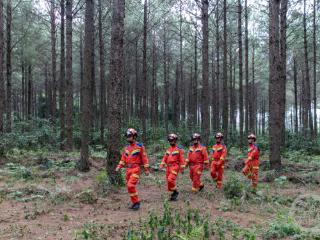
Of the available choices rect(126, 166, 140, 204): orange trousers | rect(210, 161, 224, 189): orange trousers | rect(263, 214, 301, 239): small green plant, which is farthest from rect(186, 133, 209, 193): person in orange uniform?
rect(263, 214, 301, 239): small green plant

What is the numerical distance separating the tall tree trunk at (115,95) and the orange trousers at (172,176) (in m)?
1.53

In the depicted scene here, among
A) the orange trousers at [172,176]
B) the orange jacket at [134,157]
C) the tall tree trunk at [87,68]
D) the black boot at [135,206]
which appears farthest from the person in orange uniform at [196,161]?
the tall tree trunk at [87,68]

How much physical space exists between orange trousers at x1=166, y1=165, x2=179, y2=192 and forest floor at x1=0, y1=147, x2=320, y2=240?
1.13 ft

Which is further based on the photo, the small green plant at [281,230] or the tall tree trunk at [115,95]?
the tall tree trunk at [115,95]

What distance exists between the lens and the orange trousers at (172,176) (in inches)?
389

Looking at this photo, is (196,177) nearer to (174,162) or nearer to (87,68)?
(174,162)

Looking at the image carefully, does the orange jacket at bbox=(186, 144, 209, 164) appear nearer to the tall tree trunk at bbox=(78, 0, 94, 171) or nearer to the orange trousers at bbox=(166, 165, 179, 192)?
the orange trousers at bbox=(166, 165, 179, 192)

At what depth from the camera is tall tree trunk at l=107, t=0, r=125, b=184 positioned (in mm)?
10812

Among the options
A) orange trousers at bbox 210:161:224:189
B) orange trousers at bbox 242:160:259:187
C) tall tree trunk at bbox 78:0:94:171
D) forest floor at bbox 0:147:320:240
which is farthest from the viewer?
tall tree trunk at bbox 78:0:94:171

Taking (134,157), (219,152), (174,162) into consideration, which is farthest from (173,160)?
(219,152)

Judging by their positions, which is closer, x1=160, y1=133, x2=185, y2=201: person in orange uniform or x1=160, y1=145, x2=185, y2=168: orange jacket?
x1=160, y1=133, x2=185, y2=201: person in orange uniform

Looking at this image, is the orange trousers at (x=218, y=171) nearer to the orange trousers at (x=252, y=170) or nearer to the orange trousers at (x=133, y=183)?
the orange trousers at (x=252, y=170)

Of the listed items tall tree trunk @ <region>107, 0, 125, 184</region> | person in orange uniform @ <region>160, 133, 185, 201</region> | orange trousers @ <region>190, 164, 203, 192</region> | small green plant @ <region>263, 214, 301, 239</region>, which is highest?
tall tree trunk @ <region>107, 0, 125, 184</region>

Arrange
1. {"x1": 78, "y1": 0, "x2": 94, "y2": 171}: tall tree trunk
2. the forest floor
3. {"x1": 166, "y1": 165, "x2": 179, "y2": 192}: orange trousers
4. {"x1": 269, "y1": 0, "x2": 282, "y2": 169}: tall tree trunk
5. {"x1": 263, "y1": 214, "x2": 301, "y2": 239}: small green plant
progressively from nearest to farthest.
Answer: {"x1": 263, "y1": 214, "x2": 301, "y2": 239}: small green plant, the forest floor, {"x1": 166, "y1": 165, "x2": 179, "y2": 192}: orange trousers, {"x1": 78, "y1": 0, "x2": 94, "y2": 171}: tall tree trunk, {"x1": 269, "y1": 0, "x2": 282, "y2": 169}: tall tree trunk
